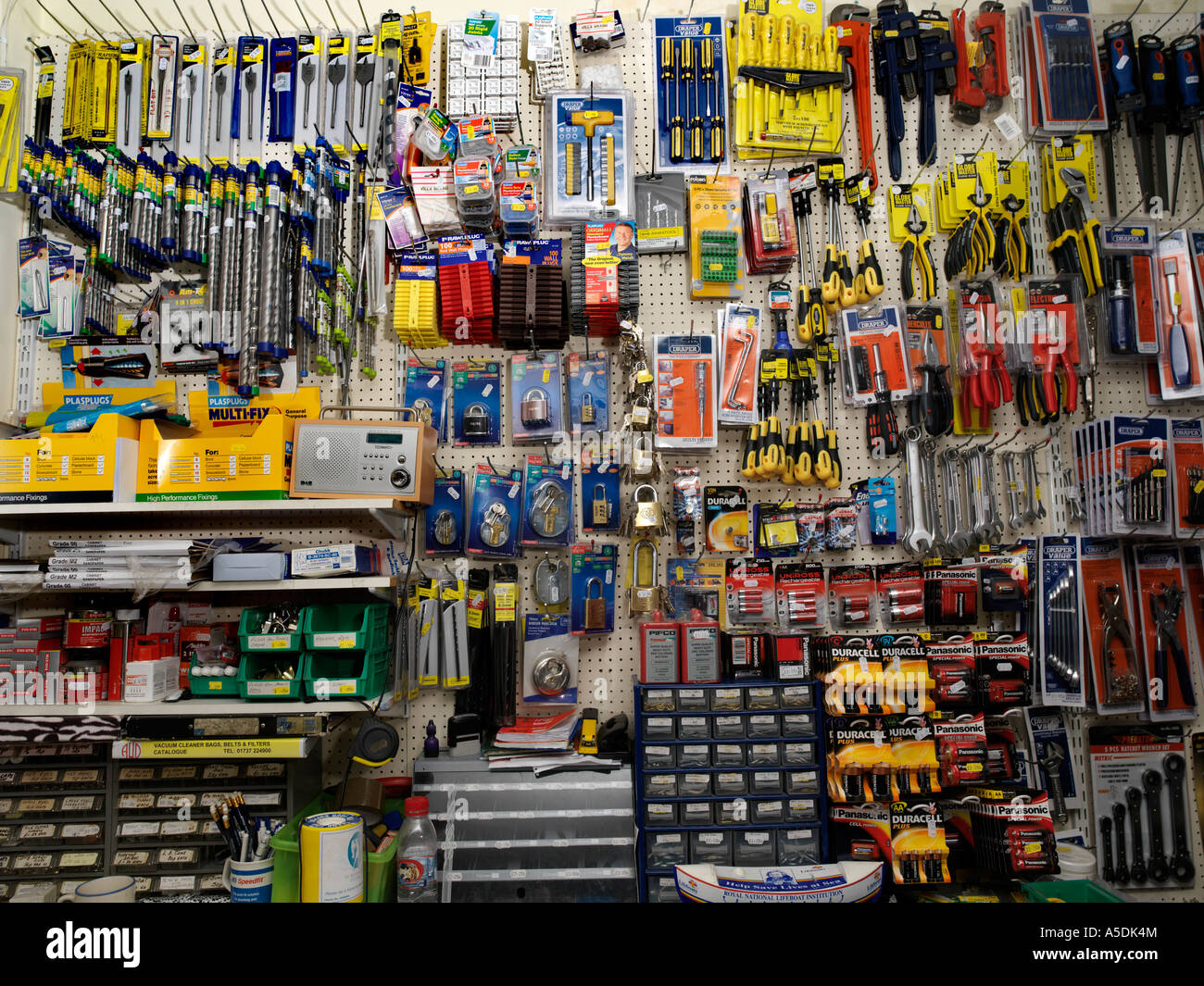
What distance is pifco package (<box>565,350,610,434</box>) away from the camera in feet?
8.45

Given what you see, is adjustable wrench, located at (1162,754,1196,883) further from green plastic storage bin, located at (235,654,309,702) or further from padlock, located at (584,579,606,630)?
green plastic storage bin, located at (235,654,309,702)

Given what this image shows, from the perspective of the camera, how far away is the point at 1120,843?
99.0 inches

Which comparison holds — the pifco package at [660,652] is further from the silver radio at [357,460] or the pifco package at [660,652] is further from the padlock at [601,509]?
the silver radio at [357,460]

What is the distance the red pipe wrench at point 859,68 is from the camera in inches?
108

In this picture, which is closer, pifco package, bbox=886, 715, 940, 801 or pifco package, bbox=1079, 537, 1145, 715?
pifco package, bbox=886, 715, 940, 801

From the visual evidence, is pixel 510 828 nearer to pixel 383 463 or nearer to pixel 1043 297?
pixel 383 463

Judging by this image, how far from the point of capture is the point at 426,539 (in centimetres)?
251

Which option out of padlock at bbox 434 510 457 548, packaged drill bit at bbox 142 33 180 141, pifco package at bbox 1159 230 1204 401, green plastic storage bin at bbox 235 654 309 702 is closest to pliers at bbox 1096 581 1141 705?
pifco package at bbox 1159 230 1204 401

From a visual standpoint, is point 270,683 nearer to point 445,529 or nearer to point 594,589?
point 445,529

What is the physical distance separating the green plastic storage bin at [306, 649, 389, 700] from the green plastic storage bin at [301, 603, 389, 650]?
5 centimetres

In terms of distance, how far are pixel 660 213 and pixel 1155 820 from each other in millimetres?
A: 2843

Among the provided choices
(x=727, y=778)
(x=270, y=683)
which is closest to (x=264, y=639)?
(x=270, y=683)

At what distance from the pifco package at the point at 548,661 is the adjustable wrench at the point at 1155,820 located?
82.2 inches
